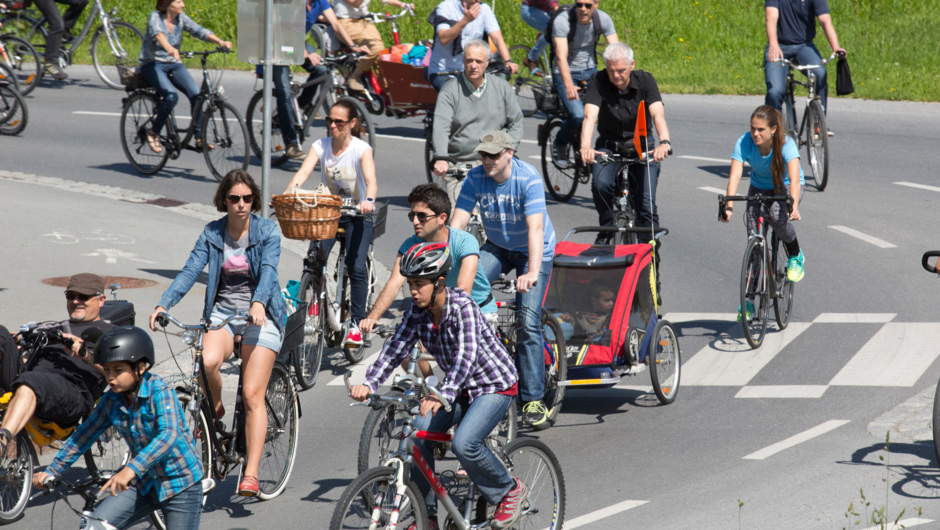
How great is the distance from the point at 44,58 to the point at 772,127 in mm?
15138

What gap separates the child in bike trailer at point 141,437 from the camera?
488cm

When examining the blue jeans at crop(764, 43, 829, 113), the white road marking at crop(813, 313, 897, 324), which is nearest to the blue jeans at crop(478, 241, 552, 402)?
the white road marking at crop(813, 313, 897, 324)

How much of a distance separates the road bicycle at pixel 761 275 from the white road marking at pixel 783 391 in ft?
2.81

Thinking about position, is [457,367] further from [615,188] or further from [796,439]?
[615,188]

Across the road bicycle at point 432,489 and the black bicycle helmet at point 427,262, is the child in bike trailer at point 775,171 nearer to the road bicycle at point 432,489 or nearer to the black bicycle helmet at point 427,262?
the road bicycle at point 432,489

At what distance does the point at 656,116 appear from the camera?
34.3ft

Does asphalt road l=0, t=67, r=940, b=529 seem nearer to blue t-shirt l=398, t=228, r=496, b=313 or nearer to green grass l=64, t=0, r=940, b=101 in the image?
blue t-shirt l=398, t=228, r=496, b=313

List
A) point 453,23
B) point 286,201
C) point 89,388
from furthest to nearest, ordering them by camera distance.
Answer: point 453,23 → point 286,201 → point 89,388

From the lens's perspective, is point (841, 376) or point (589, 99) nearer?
point (841, 376)

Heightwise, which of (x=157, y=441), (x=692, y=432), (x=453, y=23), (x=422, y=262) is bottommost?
(x=692, y=432)

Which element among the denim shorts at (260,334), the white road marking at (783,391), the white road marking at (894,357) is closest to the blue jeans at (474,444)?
the denim shorts at (260,334)

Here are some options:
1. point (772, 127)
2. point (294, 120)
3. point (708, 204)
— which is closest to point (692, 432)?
point (772, 127)

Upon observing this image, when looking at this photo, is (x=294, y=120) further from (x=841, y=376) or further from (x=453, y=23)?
(x=841, y=376)

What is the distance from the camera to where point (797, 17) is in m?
15.0
